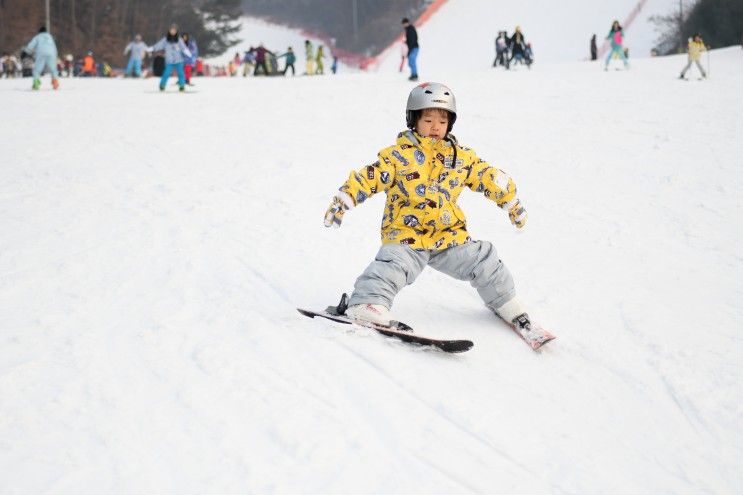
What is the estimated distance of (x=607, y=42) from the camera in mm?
40250

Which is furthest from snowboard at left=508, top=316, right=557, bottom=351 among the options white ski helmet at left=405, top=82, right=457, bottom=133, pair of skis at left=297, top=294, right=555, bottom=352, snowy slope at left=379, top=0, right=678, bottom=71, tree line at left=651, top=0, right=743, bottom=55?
snowy slope at left=379, top=0, right=678, bottom=71

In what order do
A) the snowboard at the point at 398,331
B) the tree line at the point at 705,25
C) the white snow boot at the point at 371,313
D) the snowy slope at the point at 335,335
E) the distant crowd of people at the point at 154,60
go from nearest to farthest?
the snowy slope at the point at 335,335 < the snowboard at the point at 398,331 < the white snow boot at the point at 371,313 < the distant crowd of people at the point at 154,60 < the tree line at the point at 705,25

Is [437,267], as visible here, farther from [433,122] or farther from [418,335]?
[433,122]

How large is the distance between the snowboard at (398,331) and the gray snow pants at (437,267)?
0.35 ft

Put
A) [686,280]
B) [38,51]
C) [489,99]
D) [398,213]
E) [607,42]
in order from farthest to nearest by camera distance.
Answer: [607,42]
[38,51]
[489,99]
[686,280]
[398,213]

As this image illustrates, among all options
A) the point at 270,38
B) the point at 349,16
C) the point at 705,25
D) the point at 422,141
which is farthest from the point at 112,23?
the point at 422,141

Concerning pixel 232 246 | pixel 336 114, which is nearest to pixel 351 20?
pixel 336 114

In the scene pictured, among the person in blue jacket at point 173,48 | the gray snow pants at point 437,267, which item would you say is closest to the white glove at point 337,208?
the gray snow pants at point 437,267

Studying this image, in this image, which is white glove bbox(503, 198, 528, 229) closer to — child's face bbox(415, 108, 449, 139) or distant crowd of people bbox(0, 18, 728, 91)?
child's face bbox(415, 108, 449, 139)

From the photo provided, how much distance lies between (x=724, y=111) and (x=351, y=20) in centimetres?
5664

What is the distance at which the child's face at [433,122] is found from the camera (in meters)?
3.71

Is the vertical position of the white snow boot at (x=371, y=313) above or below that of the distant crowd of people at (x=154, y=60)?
below

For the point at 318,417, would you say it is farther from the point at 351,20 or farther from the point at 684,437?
the point at 351,20

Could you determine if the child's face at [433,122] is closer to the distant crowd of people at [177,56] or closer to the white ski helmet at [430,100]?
the white ski helmet at [430,100]
